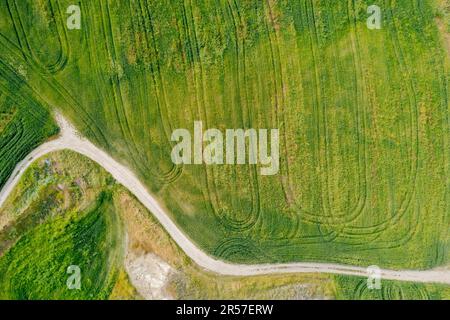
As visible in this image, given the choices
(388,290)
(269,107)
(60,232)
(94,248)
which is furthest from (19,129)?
(388,290)

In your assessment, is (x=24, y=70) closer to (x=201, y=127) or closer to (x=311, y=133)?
(x=201, y=127)

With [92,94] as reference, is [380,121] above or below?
below

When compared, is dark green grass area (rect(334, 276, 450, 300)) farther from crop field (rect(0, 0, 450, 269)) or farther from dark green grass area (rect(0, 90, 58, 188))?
dark green grass area (rect(0, 90, 58, 188))

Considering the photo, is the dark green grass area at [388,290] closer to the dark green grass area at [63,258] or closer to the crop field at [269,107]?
the crop field at [269,107]

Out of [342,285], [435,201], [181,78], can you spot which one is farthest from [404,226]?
[181,78]
